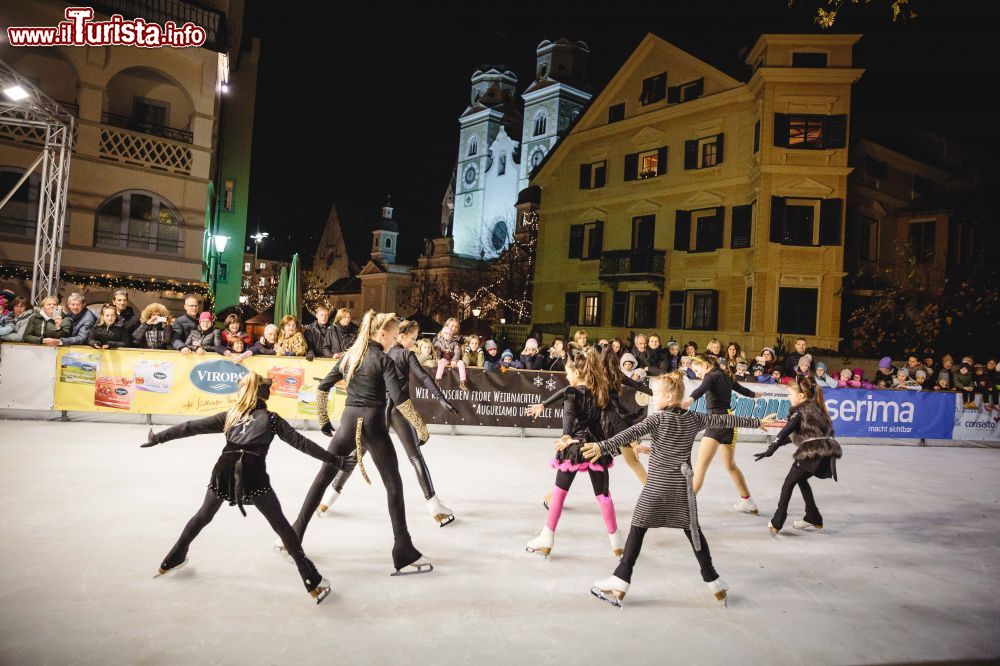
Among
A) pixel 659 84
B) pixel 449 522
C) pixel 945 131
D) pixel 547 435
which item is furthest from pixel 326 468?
pixel 945 131

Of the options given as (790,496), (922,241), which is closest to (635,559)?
(790,496)

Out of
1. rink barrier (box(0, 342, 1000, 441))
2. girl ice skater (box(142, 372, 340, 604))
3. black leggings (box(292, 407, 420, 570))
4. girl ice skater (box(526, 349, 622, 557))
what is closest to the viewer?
girl ice skater (box(142, 372, 340, 604))

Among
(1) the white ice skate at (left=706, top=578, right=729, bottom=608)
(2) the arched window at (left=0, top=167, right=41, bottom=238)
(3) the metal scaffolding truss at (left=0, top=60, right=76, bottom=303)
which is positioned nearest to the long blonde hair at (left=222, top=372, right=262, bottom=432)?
(1) the white ice skate at (left=706, top=578, right=729, bottom=608)

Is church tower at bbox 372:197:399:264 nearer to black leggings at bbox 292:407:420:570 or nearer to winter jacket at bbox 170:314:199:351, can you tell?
winter jacket at bbox 170:314:199:351

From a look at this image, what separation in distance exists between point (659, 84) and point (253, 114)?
20443mm

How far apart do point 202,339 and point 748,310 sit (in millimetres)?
22414

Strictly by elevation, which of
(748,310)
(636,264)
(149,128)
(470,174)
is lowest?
(748,310)

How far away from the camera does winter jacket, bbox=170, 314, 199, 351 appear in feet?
39.2

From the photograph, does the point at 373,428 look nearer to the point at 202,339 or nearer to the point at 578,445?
the point at 578,445

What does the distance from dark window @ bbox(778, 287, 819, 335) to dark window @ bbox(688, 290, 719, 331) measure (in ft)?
9.43

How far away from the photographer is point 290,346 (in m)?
12.4

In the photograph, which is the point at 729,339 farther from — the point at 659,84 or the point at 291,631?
the point at 291,631

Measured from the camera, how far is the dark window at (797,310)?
26.8m

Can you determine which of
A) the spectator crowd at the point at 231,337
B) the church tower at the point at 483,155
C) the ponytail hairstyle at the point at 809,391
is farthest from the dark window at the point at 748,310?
the church tower at the point at 483,155
